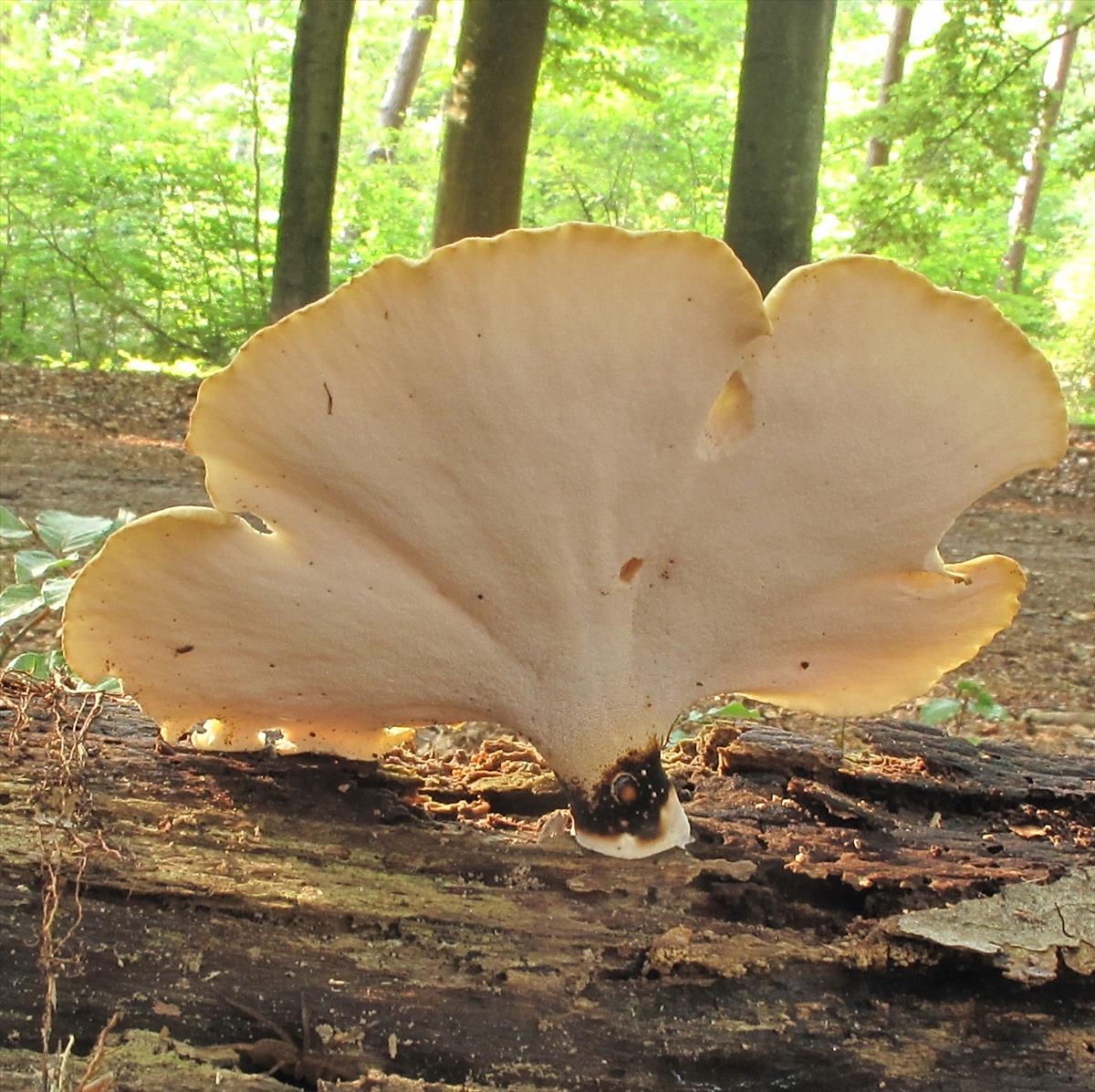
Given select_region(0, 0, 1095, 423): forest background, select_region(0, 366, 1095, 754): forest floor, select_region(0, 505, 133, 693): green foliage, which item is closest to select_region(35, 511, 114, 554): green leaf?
select_region(0, 505, 133, 693): green foliage

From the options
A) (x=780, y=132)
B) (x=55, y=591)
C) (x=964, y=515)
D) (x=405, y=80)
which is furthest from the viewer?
(x=405, y=80)

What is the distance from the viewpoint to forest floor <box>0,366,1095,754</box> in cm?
476

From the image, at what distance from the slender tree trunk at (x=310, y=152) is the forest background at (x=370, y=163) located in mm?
2112

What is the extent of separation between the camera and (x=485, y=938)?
1302 mm

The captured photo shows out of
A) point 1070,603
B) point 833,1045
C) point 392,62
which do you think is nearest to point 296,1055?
point 833,1045

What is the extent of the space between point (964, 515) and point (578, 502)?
25.6 feet

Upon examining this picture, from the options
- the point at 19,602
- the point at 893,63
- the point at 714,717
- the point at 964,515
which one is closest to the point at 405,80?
the point at 893,63

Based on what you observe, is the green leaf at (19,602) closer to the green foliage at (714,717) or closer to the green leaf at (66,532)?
the green leaf at (66,532)

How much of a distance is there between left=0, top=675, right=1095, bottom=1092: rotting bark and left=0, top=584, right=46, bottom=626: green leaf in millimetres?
370

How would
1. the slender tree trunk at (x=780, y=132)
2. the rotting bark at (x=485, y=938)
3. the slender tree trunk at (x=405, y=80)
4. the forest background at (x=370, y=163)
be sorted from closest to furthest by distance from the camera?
the rotting bark at (x=485, y=938) < the slender tree trunk at (x=780, y=132) < the forest background at (x=370, y=163) < the slender tree trunk at (x=405, y=80)

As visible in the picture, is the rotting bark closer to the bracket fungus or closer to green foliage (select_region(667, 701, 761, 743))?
the bracket fungus

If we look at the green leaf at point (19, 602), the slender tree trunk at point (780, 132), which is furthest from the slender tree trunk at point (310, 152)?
the green leaf at point (19, 602)

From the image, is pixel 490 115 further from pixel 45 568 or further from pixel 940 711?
pixel 45 568

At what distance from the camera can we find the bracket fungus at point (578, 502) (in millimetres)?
1016
